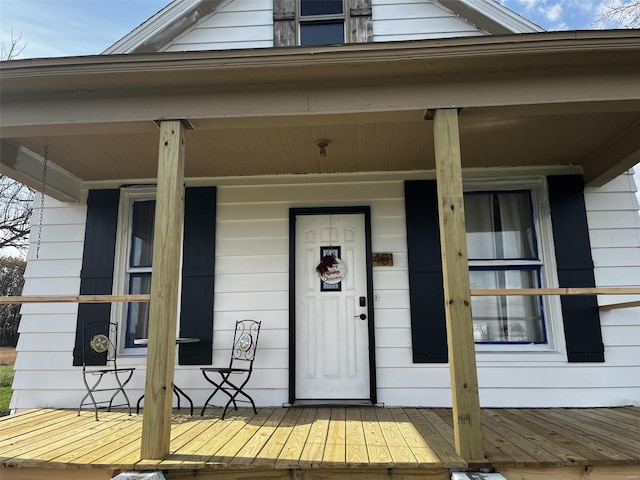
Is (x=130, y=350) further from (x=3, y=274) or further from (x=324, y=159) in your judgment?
(x=3, y=274)

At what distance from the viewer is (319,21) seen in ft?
15.3

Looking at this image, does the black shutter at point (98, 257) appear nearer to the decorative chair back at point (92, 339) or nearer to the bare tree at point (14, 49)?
the decorative chair back at point (92, 339)

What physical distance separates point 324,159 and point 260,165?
635mm

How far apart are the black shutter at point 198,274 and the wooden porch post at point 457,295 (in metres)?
2.48

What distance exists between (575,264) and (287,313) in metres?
2.80

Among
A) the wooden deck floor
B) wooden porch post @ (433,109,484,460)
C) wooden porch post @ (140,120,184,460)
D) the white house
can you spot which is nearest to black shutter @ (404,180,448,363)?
the white house

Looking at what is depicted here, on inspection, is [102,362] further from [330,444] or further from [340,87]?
[340,87]

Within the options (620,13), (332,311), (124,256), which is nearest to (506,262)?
(332,311)

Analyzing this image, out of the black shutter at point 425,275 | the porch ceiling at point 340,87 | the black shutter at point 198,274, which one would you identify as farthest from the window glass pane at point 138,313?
the black shutter at point 425,275

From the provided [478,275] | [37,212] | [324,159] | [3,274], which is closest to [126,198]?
[37,212]

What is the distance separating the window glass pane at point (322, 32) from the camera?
4.65 m

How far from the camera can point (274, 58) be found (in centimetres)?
262

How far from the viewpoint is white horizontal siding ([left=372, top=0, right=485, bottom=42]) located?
4.45 metres

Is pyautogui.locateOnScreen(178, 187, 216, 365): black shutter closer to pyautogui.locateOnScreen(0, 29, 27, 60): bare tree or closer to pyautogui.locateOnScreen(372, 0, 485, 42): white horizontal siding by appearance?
pyautogui.locateOnScreen(372, 0, 485, 42): white horizontal siding
